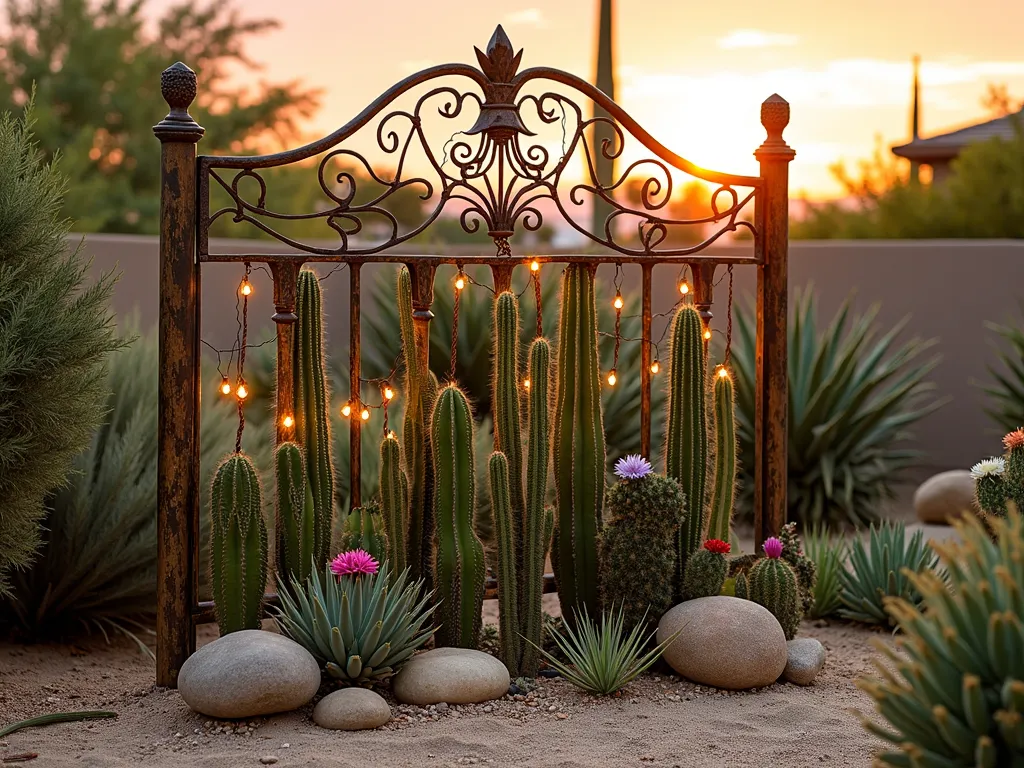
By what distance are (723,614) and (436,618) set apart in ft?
3.74

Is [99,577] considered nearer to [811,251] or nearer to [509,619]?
[509,619]

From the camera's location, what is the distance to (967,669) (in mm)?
2725

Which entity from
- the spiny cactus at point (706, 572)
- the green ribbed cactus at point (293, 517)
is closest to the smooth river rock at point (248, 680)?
the green ribbed cactus at point (293, 517)

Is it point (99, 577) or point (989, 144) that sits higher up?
point (989, 144)

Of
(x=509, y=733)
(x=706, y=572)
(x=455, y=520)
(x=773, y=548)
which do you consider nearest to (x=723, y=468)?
(x=773, y=548)

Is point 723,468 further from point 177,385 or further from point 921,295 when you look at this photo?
point 921,295

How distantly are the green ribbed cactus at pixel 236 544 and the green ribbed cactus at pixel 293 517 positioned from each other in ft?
0.31

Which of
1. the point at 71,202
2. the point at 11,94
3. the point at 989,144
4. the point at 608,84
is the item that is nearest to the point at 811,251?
the point at 608,84

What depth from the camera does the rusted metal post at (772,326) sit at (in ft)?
18.3

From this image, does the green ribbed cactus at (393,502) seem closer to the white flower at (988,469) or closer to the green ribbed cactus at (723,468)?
the green ribbed cactus at (723,468)

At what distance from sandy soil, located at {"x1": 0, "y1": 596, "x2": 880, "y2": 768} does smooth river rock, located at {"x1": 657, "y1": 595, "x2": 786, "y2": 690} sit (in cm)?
7

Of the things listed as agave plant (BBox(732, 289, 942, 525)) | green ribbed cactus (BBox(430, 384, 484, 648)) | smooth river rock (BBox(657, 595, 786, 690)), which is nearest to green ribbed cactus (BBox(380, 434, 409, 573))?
green ribbed cactus (BBox(430, 384, 484, 648))

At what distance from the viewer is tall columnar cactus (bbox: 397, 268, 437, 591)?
→ 5.09 m

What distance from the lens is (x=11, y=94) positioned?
23203mm
